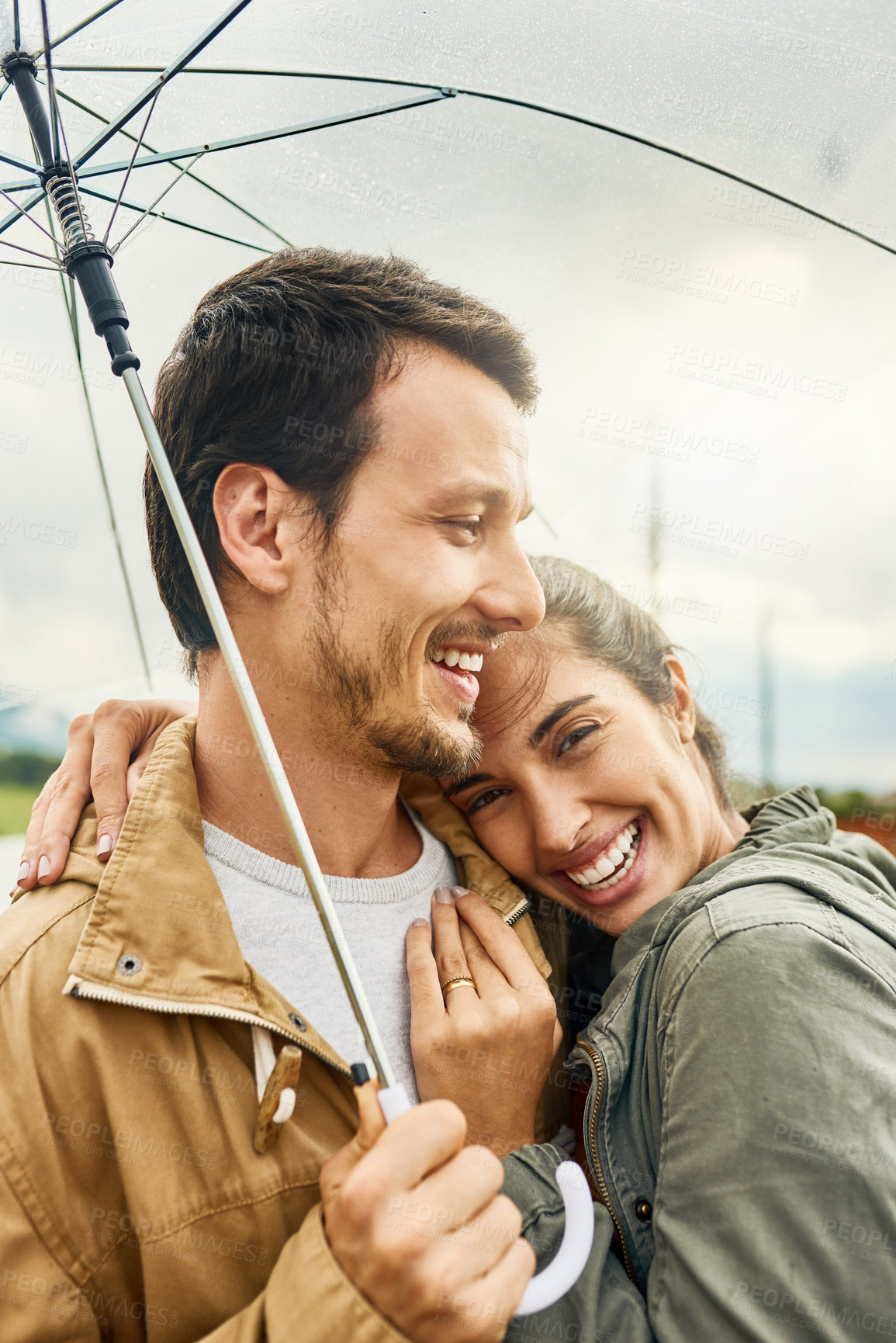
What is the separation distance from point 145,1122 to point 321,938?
0.48m

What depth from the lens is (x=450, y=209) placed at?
2031 mm

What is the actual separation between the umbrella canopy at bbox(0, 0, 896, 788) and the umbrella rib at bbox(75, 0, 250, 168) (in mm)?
18

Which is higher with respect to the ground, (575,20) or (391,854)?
(575,20)

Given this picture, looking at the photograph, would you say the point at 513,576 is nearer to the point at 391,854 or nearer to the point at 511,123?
the point at 391,854

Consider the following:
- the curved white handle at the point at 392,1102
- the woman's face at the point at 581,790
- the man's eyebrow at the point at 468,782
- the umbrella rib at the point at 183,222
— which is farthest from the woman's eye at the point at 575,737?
the umbrella rib at the point at 183,222

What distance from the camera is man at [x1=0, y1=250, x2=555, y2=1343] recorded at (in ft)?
3.92

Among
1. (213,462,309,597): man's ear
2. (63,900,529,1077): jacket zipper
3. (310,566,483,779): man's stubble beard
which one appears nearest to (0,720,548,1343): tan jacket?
(63,900,529,1077): jacket zipper

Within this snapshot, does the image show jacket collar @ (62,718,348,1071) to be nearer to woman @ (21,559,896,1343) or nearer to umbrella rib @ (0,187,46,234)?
woman @ (21,559,896,1343)

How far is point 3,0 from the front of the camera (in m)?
1.57

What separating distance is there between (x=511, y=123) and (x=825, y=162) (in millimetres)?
684

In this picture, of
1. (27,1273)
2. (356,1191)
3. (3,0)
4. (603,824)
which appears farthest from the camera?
(603,824)

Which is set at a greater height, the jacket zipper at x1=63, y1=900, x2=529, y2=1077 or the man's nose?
the man's nose

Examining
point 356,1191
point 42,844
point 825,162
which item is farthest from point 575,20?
point 356,1191

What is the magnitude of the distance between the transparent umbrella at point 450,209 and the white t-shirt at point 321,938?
460mm
